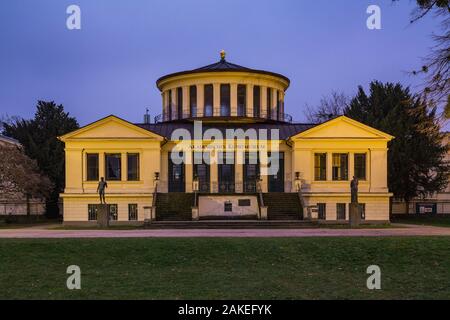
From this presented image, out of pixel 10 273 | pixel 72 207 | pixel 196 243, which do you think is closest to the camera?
pixel 10 273

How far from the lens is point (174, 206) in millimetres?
37531

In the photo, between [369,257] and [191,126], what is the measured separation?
28.9m

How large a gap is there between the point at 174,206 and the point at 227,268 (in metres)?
21.7

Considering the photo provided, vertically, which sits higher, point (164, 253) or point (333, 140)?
point (333, 140)

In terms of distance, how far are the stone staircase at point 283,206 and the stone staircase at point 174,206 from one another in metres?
5.14

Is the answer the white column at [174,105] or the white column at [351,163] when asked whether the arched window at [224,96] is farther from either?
the white column at [351,163]

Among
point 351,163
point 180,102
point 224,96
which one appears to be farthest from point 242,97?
point 351,163

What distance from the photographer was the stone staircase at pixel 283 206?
36188 mm

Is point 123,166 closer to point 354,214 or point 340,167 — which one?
point 340,167

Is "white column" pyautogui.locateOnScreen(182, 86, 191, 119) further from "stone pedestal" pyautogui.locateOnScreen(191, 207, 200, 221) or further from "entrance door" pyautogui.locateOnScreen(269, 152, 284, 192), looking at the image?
"stone pedestal" pyautogui.locateOnScreen(191, 207, 200, 221)

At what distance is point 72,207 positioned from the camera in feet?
131

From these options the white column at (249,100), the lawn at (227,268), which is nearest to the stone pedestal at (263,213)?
the white column at (249,100)
